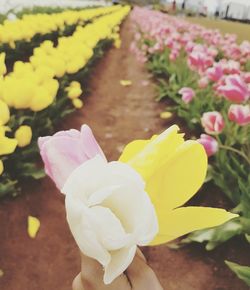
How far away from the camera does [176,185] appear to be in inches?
14.6

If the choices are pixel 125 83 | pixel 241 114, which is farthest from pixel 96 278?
pixel 125 83

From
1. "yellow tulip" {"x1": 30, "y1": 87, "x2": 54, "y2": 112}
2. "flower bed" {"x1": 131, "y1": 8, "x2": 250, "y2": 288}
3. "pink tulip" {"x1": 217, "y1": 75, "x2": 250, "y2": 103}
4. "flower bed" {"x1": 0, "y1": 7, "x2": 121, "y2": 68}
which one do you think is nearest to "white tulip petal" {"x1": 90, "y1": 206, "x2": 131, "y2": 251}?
"flower bed" {"x1": 131, "y1": 8, "x2": 250, "y2": 288}

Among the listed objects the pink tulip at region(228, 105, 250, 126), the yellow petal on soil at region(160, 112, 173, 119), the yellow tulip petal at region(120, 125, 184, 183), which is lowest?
the yellow petal on soil at region(160, 112, 173, 119)

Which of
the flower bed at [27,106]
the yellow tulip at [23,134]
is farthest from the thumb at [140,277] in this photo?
the yellow tulip at [23,134]

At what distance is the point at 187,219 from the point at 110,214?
0.07 m

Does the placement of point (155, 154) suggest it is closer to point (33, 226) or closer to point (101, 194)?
point (101, 194)

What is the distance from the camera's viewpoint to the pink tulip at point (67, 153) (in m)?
0.39

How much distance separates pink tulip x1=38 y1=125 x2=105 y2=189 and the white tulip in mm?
39

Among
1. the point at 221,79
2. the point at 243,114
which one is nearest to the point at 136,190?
A: the point at 243,114

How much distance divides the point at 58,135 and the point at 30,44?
5351 mm

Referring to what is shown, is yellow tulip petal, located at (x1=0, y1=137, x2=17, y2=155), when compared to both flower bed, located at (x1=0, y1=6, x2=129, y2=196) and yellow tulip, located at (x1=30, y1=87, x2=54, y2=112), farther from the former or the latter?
yellow tulip, located at (x1=30, y1=87, x2=54, y2=112)

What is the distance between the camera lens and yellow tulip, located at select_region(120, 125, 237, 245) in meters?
0.37

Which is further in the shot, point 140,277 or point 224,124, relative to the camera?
point 224,124

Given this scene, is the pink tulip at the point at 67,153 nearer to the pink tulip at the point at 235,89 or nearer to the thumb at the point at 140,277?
the thumb at the point at 140,277
